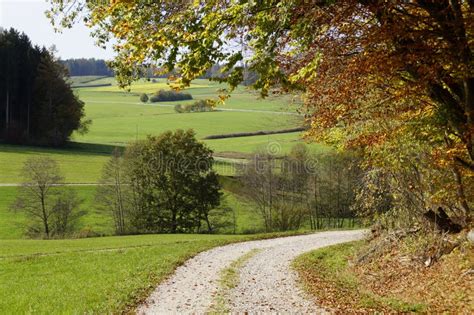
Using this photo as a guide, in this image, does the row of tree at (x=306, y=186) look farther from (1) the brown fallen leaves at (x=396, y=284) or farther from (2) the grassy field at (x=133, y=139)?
(1) the brown fallen leaves at (x=396, y=284)

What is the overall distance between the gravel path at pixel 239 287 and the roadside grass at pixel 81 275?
2.10 feet

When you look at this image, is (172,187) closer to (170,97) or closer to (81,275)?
(81,275)

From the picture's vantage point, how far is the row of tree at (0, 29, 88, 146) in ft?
271

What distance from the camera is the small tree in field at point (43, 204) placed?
1796 inches

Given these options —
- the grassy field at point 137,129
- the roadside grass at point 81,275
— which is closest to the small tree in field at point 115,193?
the grassy field at point 137,129

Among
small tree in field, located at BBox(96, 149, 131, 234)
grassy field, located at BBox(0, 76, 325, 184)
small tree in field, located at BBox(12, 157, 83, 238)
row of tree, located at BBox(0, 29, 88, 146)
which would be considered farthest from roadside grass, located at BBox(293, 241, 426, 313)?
row of tree, located at BBox(0, 29, 88, 146)

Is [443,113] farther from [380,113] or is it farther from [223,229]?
[223,229]

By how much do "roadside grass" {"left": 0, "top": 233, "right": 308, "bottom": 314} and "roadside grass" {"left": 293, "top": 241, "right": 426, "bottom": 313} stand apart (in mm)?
5124

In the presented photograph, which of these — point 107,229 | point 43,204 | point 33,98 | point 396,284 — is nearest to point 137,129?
point 33,98

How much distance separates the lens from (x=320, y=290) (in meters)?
15.6

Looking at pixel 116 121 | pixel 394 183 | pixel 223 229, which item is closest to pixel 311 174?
pixel 223 229

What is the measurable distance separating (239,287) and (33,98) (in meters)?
79.1

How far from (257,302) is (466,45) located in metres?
8.58

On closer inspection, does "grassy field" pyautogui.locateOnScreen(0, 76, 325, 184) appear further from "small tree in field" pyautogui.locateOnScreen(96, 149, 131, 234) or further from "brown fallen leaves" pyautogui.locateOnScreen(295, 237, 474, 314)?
"small tree in field" pyautogui.locateOnScreen(96, 149, 131, 234)
